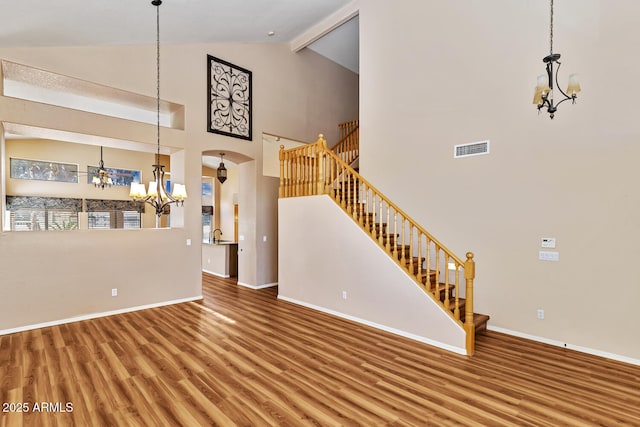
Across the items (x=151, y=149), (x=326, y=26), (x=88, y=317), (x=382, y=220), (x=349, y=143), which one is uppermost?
(x=326, y=26)

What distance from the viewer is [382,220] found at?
18.9 ft

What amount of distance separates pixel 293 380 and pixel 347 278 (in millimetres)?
2156

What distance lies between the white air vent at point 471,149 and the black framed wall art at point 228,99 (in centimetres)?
426

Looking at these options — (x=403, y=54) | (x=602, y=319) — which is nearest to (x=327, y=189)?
(x=403, y=54)

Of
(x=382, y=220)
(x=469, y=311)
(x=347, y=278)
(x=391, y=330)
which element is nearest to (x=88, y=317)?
(x=347, y=278)

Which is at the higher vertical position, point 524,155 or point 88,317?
point 524,155

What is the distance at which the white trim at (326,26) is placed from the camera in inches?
252

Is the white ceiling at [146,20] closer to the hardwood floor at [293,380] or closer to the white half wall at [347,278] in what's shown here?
the white half wall at [347,278]

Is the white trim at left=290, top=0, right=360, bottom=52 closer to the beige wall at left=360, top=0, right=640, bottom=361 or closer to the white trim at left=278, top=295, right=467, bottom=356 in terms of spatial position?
the beige wall at left=360, top=0, right=640, bottom=361

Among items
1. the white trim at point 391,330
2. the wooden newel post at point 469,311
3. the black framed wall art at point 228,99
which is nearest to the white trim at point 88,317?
the white trim at point 391,330

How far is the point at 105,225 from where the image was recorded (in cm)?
882

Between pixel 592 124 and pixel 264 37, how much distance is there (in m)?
5.98

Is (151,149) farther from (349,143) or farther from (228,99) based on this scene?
(349,143)

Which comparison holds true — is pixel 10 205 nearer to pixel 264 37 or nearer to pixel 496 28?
pixel 264 37
